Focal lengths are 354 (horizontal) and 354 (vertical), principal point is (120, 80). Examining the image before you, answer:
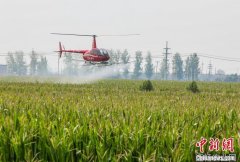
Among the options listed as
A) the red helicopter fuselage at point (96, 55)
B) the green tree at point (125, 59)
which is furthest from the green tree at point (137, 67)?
the red helicopter fuselage at point (96, 55)

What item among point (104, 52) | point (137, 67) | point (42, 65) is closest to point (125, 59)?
point (137, 67)

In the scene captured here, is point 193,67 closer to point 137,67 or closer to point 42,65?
point 137,67

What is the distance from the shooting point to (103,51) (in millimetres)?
38719

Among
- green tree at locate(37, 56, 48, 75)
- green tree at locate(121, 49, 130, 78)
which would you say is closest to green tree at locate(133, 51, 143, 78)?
green tree at locate(121, 49, 130, 78)

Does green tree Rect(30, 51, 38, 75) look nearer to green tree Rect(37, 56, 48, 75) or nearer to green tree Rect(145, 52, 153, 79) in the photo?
green tree Rect(37, 56, 48, 75)

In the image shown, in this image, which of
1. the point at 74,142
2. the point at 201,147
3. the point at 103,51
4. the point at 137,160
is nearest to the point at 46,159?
the point at 74,142

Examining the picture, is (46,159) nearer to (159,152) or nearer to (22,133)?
(22,133)

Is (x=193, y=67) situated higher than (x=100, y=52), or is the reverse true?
(x=100, y=52)

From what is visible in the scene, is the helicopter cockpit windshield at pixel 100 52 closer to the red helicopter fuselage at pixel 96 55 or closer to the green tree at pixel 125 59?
the red helicopter fuselage at pixel 96 55

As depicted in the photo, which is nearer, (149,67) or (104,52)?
(104,52)

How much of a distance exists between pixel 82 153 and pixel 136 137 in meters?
0.90

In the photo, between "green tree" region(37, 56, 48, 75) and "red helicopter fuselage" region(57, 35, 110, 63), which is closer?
"red helicopter fuselage" region(57, 35, 110, 63)

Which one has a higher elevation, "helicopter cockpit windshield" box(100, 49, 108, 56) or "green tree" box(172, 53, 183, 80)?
"helicopter cockpit windshield" box(100, 49, 108, 56)

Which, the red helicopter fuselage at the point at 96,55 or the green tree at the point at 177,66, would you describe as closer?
the red helicopter fuselage at the point at 96,55
